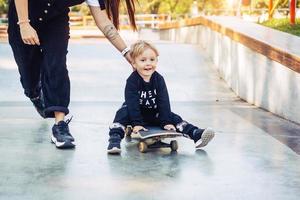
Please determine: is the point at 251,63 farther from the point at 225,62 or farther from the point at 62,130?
the point at 62,130

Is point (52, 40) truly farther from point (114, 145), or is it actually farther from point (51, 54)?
point (114, 145)

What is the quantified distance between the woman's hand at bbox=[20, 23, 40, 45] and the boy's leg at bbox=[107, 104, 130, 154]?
2.56ft

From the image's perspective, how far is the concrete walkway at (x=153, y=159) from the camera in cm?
353

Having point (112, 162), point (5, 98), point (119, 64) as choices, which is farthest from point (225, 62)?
point (112, 162)

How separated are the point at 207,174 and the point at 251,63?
353cm

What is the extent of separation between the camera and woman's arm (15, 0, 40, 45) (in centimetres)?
448

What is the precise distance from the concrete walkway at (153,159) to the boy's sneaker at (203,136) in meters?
0.08

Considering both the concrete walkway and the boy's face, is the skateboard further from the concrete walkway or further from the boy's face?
the boy's face

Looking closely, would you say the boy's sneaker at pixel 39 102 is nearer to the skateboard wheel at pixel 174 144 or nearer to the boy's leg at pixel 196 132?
the boy's leg at pixel 196 132

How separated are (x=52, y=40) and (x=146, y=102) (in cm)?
79

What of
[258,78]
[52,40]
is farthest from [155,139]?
[258,78]

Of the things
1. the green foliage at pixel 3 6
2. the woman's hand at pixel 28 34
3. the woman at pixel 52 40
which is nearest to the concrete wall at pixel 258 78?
the woman at pixel 52 40

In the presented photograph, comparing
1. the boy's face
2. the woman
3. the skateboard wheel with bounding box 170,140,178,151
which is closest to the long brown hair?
the woman

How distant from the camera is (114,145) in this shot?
14.6 ft
